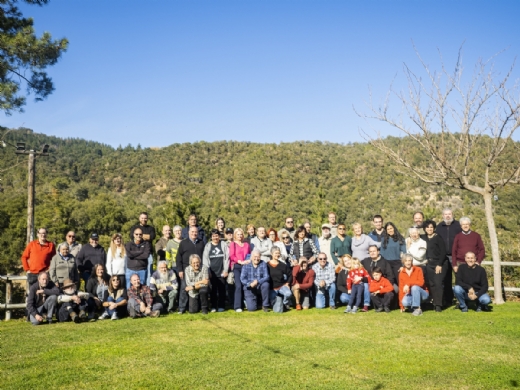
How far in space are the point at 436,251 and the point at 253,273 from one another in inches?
152

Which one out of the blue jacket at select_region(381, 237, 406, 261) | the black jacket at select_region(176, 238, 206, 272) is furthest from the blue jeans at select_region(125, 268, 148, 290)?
the blue jacket at select_region(381, 237, 406, 261)

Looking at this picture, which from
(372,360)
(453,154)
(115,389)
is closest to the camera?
(115,389)

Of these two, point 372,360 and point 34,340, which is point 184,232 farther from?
point 372,360

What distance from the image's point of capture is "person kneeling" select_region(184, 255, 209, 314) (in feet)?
30.1

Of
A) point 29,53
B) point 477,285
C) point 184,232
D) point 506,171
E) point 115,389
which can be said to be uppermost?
point 29,53

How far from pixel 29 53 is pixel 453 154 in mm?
9238

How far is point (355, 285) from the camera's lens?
9133 millimetres

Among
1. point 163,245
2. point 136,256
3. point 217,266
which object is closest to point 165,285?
point 136,256

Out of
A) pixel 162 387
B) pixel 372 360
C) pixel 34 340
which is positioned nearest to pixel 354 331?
pixel 372 360

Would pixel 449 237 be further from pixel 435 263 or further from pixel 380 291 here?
pixel 380 291

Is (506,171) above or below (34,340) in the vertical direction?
above

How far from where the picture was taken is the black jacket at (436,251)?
904 centimetres

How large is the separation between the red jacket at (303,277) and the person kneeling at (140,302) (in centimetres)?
295

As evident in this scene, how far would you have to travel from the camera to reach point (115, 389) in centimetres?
469
